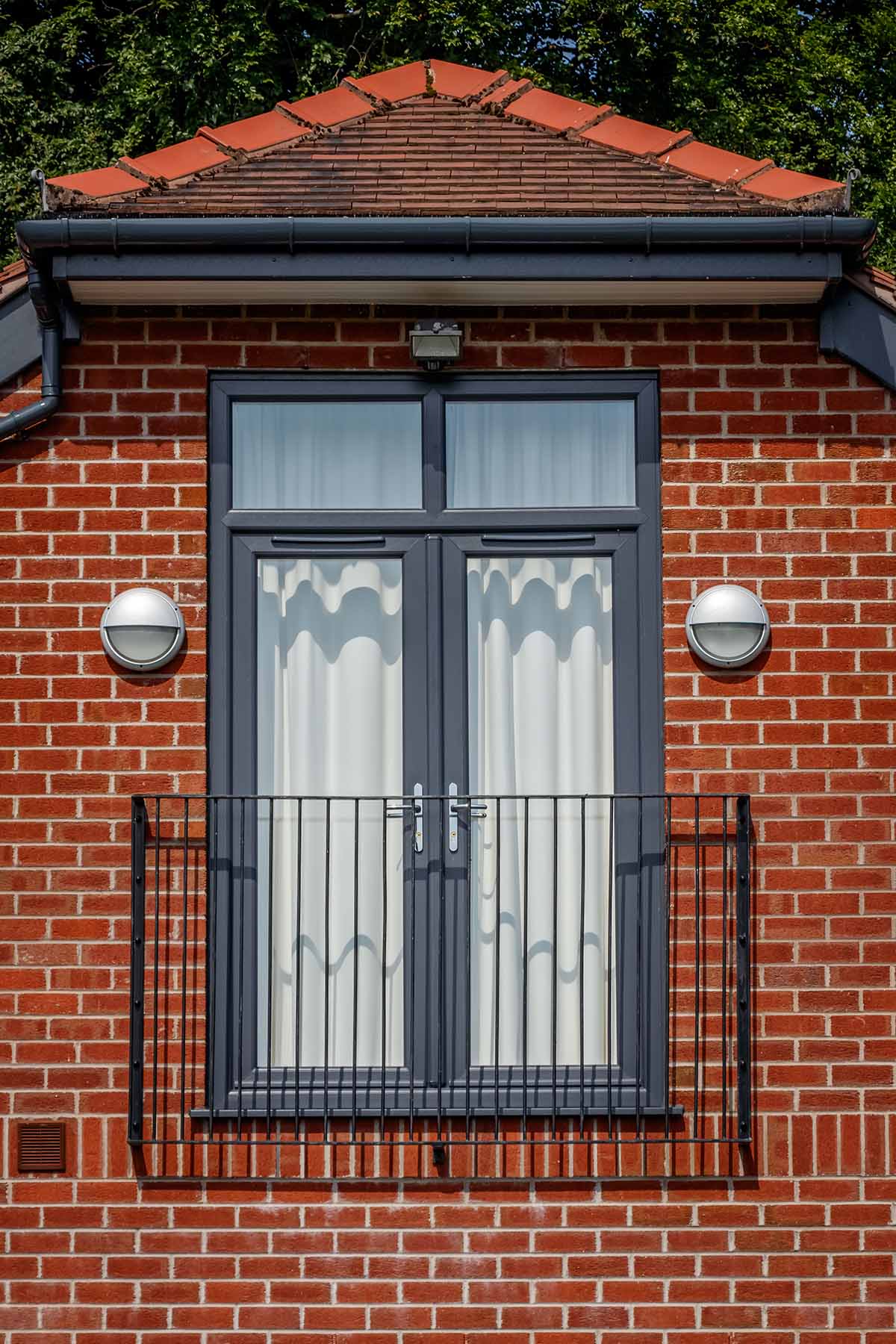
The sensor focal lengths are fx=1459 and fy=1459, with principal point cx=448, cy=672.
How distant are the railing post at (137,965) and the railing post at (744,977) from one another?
2.04m

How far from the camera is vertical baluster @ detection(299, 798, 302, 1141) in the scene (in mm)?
4883

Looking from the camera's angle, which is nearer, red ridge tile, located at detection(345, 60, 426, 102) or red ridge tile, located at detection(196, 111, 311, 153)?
red ridge tile, located at detection(196, 111, 311, 153)

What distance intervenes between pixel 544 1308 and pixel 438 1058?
0.90m

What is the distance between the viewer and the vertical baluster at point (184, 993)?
4.92 m

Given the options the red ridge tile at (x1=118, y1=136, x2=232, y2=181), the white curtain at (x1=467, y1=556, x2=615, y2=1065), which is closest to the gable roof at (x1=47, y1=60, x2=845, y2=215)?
the red ridge tile at (x1=118, y1=136, x2=232, y2=181)

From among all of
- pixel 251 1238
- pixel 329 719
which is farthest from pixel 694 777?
pixel 251 1238

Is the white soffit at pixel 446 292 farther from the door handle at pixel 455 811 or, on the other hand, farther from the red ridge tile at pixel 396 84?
the door handle at pixel 455 811

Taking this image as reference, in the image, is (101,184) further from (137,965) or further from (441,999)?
(441,999)

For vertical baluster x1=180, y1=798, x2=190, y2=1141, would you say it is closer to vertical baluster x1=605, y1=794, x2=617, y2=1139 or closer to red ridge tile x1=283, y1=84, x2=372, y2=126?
vertical baluster x1=605, y1=794, x2=617, y2=1139

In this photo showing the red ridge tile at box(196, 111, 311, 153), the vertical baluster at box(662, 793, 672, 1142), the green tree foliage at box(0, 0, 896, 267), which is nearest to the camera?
the vertical baluster at box(662, 793, 672, 1142)

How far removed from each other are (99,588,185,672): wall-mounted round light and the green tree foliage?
7311mm

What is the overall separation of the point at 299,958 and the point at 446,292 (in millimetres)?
2388

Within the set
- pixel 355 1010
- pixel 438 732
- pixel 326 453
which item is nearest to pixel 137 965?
pixel 355 1010

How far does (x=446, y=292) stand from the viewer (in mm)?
5125
